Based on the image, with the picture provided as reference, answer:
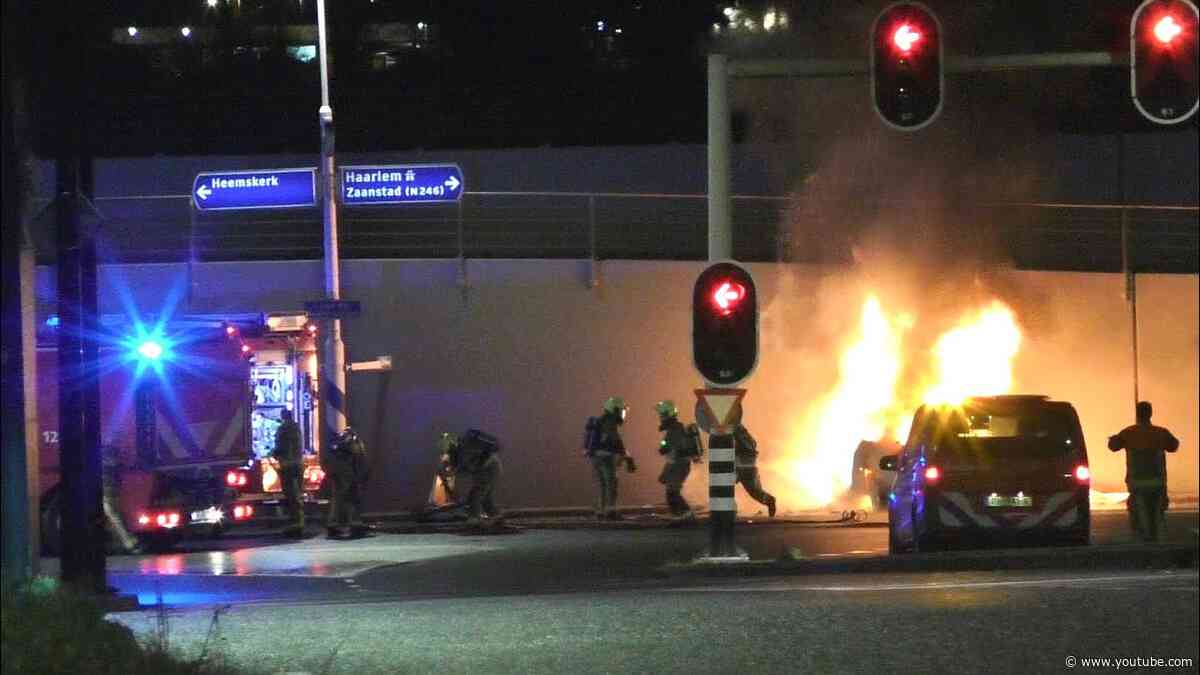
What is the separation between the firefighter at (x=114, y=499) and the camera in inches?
752

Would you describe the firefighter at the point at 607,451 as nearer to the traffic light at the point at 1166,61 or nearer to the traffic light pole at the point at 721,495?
the traffic light pole at the point at 721,495

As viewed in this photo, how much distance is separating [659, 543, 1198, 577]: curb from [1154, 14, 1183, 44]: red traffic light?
15.8 ft

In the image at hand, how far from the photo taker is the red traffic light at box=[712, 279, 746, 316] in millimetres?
15828

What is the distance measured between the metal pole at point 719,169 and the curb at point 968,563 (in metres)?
3.09

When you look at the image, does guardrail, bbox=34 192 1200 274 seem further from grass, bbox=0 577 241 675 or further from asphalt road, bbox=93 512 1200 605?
grass, bbox=0 577 241 675

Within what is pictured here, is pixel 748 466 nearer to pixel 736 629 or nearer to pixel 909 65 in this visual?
pixel 909 65

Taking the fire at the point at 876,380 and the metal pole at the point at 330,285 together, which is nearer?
the metal pole at the point at 330,285

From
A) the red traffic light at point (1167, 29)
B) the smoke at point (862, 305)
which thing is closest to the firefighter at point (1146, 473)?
the red traffic light at point (1167, 29)

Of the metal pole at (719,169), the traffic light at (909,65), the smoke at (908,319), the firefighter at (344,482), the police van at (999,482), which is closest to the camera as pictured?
the traffic light at (909,65)

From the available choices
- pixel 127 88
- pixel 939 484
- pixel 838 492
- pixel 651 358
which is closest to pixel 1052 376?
pixel 838 492

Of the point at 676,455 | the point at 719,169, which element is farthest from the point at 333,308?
the point at 719,169

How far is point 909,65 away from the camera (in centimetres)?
1371

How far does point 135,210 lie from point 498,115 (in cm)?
1408

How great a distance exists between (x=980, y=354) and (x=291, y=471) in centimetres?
1103
